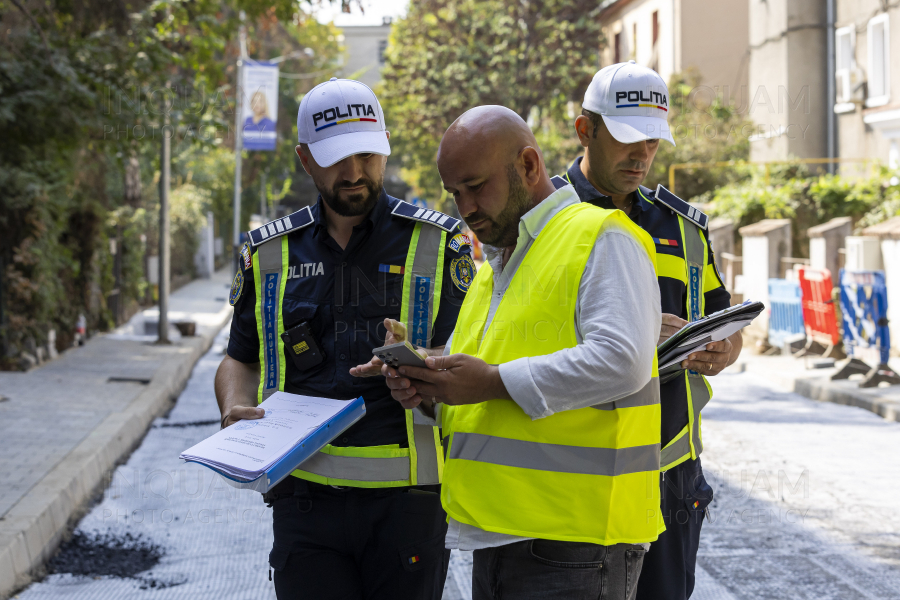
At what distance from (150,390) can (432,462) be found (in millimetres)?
8679

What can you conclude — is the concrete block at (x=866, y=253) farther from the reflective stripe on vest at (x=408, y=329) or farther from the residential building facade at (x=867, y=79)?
the reflective stripe on vest at (x=408, y=329)

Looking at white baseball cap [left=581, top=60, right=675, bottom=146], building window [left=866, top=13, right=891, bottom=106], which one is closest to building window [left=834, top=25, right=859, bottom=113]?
building window [left=866, top=13, right=891, bottom=106]

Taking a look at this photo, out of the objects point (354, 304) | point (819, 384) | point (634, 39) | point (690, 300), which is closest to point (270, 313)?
point (354, 304)

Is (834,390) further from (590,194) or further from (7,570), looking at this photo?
A: (7,570)

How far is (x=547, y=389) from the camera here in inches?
78.6

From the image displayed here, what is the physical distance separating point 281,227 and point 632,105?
120 centimetres

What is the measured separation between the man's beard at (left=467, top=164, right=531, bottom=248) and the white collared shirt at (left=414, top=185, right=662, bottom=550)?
0.82ft

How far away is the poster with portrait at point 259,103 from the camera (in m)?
25.6

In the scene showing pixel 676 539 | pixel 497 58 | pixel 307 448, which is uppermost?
pixel 497 58

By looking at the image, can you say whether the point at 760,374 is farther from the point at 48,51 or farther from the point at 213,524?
the point at 48,51

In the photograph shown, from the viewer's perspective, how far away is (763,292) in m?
15.3

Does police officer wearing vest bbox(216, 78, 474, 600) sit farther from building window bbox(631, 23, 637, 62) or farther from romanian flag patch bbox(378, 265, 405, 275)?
building window bbox(631, 23, 637, 62)

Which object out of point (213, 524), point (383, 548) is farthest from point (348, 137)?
point (213, 524)

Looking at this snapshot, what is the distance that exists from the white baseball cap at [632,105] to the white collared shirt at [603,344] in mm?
1103
